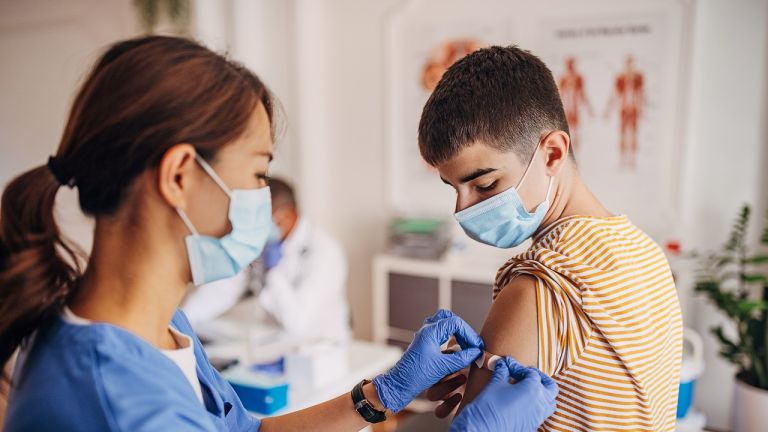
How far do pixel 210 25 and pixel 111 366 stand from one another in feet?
10.8

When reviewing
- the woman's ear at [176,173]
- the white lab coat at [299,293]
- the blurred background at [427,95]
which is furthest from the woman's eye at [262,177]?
A: the white lab coat at [299,293]

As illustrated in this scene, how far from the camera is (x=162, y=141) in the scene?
33.0 inches

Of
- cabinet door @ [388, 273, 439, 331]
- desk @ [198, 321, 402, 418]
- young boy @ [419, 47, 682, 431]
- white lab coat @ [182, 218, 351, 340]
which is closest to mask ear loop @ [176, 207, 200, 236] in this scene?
young boy @ [419, 47, 682, 431]

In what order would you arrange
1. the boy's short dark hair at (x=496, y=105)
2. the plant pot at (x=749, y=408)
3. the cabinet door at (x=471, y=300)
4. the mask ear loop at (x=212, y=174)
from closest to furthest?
the mask ear loop at (x=212, y=174)
the boy's short dark hair at (x=496, y=105)
the plant pot at (x=749, y=408)
the cabinet door at (x=471, y=300)

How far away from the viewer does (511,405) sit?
36.3 inches

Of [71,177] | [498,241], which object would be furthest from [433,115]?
[71,177]

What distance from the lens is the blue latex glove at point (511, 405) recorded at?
3.02 feet

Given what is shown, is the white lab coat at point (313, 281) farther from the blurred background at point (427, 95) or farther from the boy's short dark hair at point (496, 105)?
the boy's short dark hair at point (496, 105)

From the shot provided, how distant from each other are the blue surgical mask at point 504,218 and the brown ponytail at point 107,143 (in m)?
0.46

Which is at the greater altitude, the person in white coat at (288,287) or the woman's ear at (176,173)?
the woman's ear at (176,173)

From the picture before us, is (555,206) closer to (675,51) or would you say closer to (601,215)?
(601,215)

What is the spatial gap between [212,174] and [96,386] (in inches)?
13.2

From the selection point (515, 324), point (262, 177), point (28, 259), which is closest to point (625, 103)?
point (515, 324)

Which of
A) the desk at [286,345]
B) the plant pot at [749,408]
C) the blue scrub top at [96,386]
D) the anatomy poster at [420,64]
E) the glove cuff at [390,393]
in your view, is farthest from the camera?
the anatomy poster at [420,64]
